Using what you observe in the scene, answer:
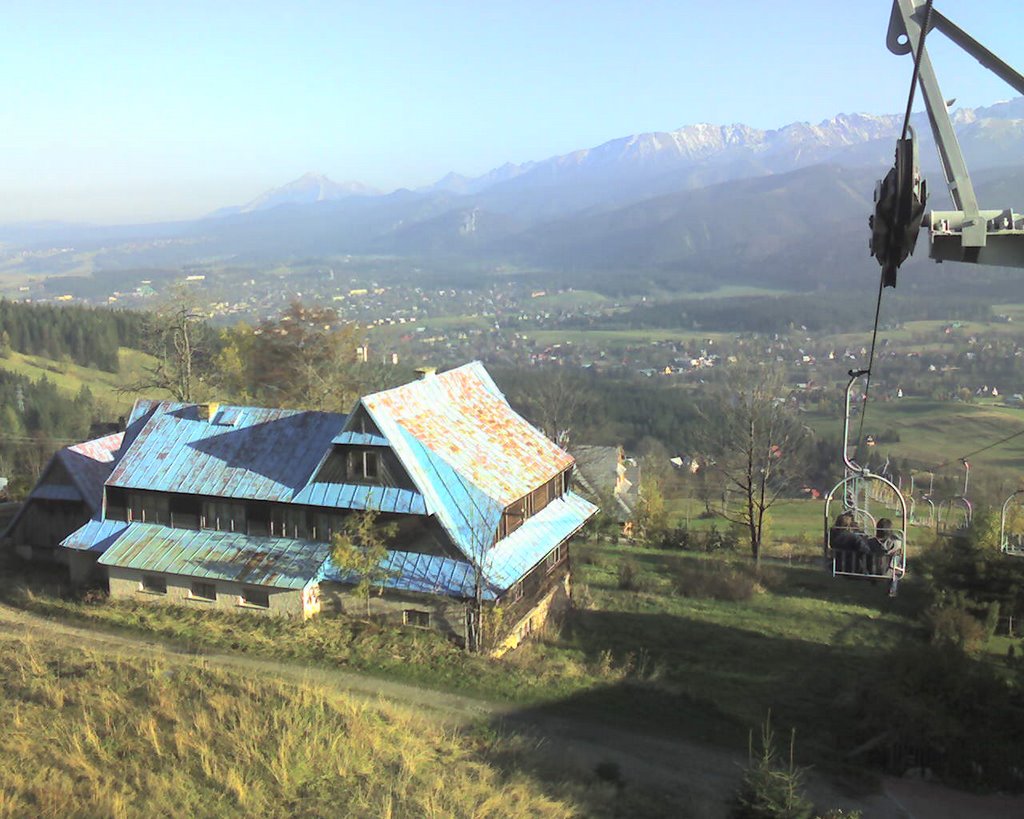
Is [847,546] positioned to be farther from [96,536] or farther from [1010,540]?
[96,536]

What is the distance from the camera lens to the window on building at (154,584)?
85.0 ft

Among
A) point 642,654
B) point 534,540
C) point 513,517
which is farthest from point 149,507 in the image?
point 642,654

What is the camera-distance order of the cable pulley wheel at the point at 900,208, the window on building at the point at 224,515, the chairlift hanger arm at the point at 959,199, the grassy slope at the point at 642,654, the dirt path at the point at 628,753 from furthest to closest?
the window on building at the point at 224,515, the grassy slope at the point at 642,654, the dirt path at the point at 628,753, the chairlift hanger arm at the point at 959,199, the cable pulley wheel at the point at 900,208

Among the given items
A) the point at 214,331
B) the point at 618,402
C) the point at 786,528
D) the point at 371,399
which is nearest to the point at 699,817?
the point at 371,399

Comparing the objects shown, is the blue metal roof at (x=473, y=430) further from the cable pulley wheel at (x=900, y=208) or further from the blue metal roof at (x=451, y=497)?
the cable pulley wheel at (x=900, y=208)

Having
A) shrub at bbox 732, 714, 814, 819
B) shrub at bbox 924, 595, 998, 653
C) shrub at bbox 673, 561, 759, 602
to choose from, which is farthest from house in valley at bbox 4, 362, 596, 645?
shrub at bbox 924, 595, 998, 653

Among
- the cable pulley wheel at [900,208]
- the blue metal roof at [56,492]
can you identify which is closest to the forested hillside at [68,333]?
the blue metal roof at [56,492]

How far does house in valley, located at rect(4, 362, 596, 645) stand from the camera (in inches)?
936

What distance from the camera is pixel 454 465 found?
24969mm

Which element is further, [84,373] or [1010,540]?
[84,373]

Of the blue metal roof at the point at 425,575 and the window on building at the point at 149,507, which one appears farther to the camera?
the window on building at the point at 149,507

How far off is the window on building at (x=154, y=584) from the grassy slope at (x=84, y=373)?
56000 millimetres

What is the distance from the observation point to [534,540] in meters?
25.9

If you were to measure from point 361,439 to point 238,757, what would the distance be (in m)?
11.5
